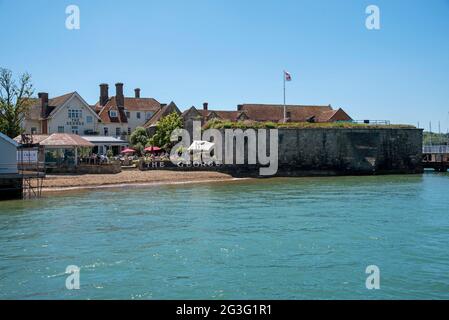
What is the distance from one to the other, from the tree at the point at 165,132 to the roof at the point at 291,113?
15.7 meters

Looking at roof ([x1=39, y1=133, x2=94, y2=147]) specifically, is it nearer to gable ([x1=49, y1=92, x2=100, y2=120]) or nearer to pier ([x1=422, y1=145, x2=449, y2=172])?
gable ([x1=49, y1=92, x2=100, y2=120])

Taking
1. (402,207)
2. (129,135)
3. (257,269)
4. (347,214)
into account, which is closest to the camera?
(257,269)

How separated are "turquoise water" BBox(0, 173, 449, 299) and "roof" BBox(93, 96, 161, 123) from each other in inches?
1373

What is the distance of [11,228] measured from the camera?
60.7 ft

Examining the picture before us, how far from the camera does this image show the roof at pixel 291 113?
219 ft

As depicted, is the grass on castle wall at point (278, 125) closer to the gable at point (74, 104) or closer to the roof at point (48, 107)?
the gable at point (74, 104)

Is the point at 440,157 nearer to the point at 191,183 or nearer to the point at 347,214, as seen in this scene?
the point at 191,183

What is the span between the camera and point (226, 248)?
49.2ft

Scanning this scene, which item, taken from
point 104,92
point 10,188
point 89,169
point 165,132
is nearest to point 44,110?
point 104,92

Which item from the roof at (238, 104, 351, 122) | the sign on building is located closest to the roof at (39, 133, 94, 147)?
the sign on building

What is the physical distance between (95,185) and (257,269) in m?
26.7

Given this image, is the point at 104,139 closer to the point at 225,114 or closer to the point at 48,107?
the point at 48,107

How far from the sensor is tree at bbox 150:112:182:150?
176 feet
